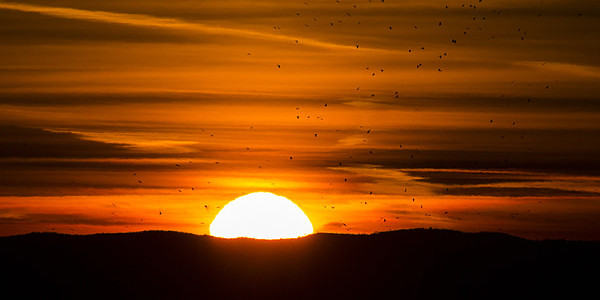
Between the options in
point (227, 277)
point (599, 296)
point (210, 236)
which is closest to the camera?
point (599, 296)

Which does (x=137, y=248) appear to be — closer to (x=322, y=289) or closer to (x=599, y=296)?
(x=322, y=289)

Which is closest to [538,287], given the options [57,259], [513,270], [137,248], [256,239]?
[513,270]

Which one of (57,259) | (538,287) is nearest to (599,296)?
(538,287)

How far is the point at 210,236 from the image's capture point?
34000mm

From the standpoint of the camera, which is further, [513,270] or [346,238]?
[346,238]

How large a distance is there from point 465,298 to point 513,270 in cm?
208

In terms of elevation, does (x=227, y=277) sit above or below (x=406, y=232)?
below

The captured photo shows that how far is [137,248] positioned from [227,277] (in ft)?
10.1

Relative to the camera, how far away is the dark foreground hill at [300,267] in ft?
99.3

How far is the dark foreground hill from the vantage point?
99.3ft

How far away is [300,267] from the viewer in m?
32.2

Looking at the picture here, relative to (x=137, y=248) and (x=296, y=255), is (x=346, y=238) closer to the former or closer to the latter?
(x=296, y=255)

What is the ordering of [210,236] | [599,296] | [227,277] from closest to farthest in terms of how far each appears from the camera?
[599,296] < [227,277] < [210,236]

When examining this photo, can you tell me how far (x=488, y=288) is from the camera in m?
30.2
